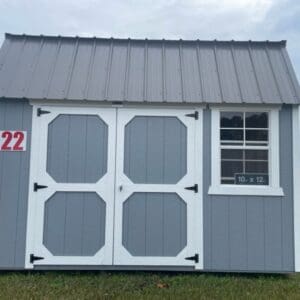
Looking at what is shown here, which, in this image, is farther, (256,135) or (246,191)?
(256,135)

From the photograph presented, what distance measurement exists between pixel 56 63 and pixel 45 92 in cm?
73

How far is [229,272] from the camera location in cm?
526

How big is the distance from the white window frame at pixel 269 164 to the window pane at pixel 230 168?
0.10 metres

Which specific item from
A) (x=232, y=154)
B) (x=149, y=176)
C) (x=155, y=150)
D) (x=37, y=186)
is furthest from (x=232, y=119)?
(x=37, y=186)

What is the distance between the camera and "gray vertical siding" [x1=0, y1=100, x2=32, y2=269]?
5.05 meters

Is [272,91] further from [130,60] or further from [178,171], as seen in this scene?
[130,60]

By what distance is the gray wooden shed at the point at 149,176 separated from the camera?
5.07 meters

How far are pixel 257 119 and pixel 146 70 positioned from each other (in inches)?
69.1

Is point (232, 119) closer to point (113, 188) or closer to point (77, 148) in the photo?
point (113, 188)

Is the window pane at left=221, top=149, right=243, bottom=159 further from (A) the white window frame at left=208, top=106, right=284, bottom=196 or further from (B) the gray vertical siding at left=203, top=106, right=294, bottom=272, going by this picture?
(B) the gray vertical siding at left=203, top=106, right=294, bottom=272

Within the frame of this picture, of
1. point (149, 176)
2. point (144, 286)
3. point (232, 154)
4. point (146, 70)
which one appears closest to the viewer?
point (144, 286)

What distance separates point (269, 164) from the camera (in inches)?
206

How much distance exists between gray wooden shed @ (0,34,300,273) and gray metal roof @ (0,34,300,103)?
30 millimetres

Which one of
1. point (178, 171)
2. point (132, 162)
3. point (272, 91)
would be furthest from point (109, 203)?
point (272, 91)
